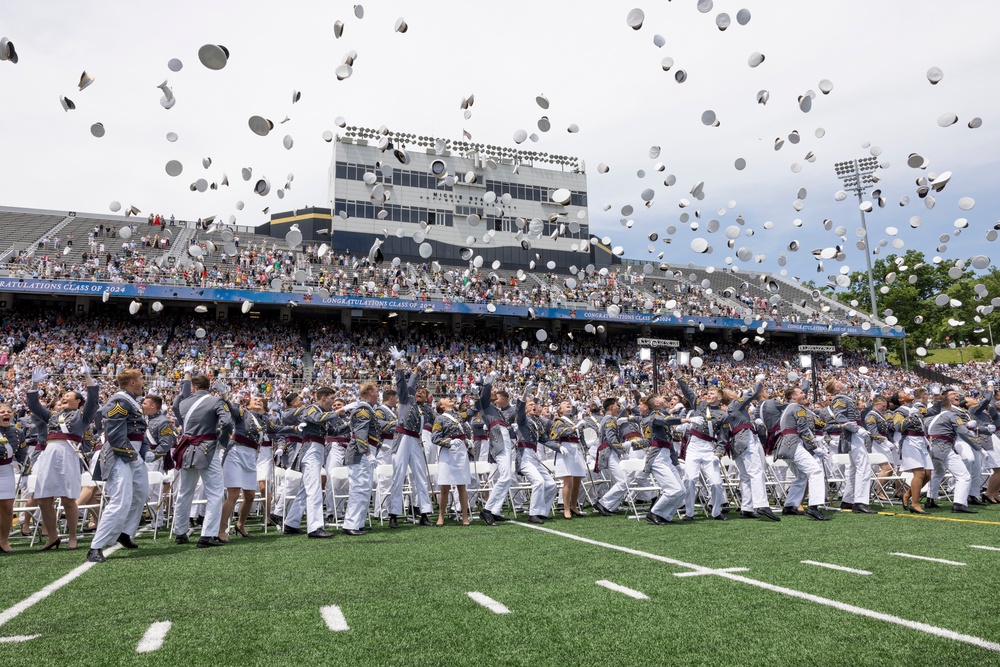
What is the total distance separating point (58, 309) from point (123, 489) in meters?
30.8

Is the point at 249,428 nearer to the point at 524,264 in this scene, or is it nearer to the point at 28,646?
the point at 28,646

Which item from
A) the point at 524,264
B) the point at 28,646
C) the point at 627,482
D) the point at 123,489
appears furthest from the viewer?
the point at 524,264

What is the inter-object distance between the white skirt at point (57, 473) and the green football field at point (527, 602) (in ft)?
2.41

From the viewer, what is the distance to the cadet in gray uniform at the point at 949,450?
33.5ft

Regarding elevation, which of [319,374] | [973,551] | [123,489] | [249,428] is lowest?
[973,551]

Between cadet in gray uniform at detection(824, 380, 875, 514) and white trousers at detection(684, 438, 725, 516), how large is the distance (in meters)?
2.35

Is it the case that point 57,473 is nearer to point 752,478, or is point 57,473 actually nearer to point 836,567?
point 836,567

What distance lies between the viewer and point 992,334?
6469cm

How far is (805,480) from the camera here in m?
10.2

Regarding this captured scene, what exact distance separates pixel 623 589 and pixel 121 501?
566 centimetres

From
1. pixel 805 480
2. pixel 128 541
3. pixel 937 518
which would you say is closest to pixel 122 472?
pixel 128 541

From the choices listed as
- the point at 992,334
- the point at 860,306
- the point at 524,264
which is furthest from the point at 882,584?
the point at 992,334

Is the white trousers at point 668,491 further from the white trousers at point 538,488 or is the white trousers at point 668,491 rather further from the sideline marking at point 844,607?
the sideline marking at point 844,607

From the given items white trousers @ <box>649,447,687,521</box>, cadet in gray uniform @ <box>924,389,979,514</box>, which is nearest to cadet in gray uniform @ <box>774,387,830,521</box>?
white trousers @ <box>649,447,687,521</box>
